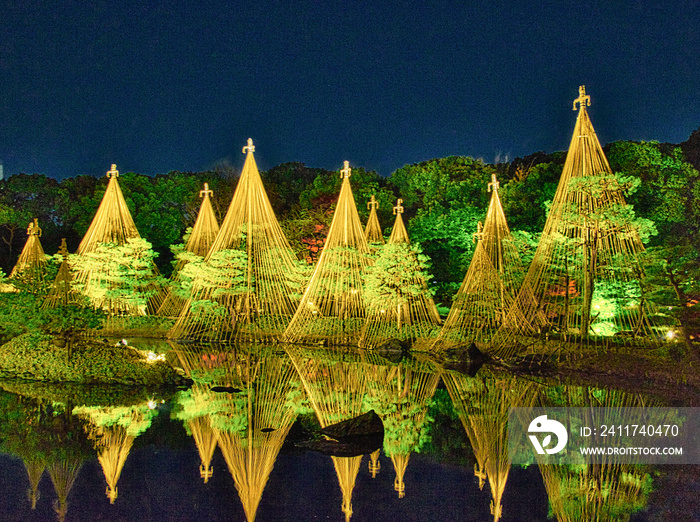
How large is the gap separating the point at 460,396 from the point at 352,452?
11.8ft

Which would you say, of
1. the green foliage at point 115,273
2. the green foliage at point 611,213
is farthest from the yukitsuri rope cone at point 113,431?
the green foliage at point 115,273

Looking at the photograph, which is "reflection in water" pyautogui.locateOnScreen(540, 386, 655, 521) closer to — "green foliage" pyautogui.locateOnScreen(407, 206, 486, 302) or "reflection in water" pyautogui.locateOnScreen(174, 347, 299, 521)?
"reflection in water" pyautogui.locateOnScreen(174, 347, 299, 521)

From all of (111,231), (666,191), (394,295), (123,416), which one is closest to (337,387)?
(123,416)

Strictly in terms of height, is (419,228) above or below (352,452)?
above

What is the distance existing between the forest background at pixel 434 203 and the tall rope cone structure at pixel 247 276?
5752 millimetres

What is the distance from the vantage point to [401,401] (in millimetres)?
10094

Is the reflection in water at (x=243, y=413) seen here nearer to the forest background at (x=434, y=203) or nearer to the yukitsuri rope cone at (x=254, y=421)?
the yukitsuri rope cone at (x=254, y=421)

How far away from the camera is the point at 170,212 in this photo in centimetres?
3409

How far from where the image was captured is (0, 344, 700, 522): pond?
19.1 feet

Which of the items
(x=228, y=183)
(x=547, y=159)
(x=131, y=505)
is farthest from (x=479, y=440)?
(x=228, y=183)

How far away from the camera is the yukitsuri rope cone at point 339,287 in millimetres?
18047

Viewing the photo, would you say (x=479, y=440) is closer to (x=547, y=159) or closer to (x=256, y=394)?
(x=256, y=394)

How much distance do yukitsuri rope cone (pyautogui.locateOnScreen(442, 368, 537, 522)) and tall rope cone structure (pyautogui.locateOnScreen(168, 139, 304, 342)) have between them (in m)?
7.67

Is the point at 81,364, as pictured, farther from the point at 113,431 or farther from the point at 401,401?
the point at 401,401
